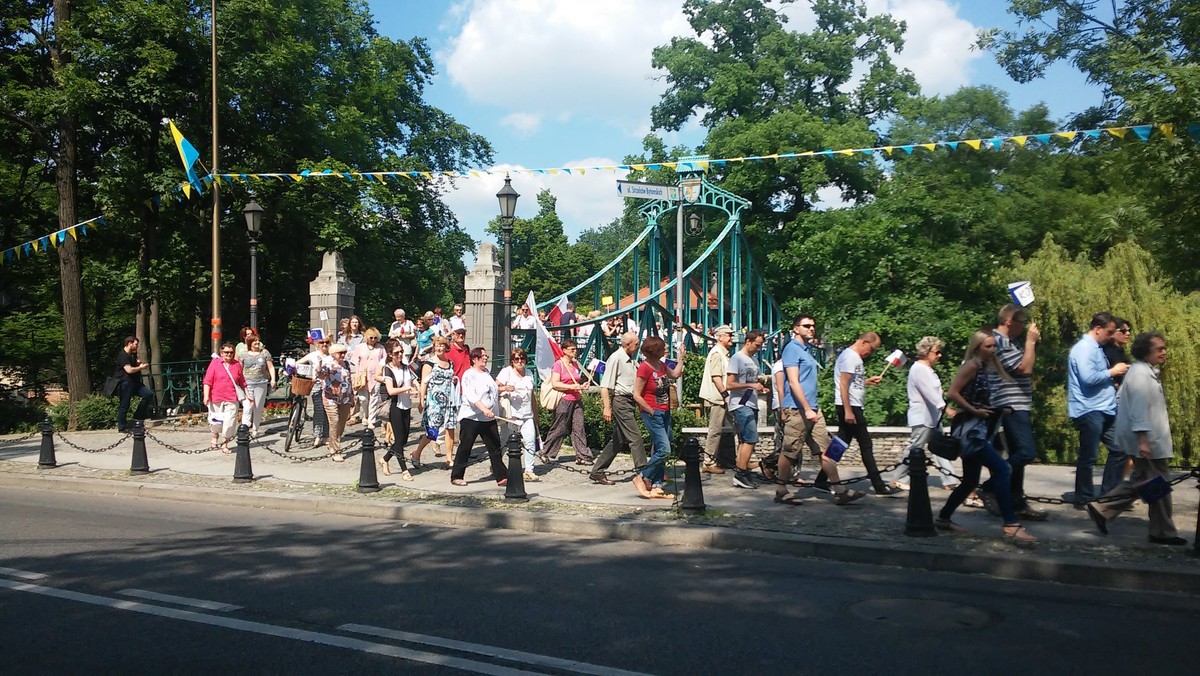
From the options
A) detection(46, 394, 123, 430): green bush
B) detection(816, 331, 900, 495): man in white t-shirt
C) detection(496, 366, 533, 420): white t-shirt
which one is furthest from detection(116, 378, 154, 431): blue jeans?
detection(816, 331, 900, 495): man in white t-shirt

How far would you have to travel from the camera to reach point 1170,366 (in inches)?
736

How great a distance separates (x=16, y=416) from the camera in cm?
2439

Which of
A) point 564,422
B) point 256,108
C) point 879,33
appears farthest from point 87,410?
point 879,33

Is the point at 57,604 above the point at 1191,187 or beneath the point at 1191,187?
beneath

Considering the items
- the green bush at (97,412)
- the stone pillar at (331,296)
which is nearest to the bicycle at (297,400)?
the stone pillar at (331,296)

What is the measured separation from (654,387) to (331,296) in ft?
35.1

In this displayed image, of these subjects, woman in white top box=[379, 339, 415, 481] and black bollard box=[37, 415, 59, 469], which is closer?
woman in white top box=[379, 339, 415, 481]

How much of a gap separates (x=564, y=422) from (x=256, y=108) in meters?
17.1

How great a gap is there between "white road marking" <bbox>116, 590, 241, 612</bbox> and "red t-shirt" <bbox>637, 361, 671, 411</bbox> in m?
4.98

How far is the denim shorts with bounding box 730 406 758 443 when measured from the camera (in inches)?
435

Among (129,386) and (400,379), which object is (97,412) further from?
(400,379)

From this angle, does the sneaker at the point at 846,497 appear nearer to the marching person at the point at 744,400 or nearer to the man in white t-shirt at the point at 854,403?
the man in white t-shirt at the point at 854,403

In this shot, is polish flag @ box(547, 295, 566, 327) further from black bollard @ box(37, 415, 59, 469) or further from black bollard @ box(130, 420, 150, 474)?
black bollard @ box(37, 415, 59, 469)

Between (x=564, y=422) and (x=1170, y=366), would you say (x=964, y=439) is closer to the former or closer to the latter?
(x=564, y=422)
